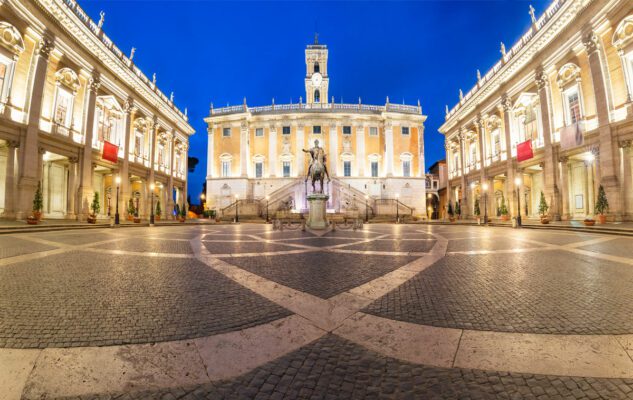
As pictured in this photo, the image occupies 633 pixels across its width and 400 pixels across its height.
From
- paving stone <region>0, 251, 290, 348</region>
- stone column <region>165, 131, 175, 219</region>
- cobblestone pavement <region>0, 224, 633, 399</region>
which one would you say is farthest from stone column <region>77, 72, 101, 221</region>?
paving stone <region>0, 251, 290, 348</region>

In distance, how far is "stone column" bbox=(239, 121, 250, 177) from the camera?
37.4 metres

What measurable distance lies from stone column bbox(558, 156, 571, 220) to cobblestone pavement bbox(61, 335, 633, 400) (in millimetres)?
22661

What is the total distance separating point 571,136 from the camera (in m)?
16.7

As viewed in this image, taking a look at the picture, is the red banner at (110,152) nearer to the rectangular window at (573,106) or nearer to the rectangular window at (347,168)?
the rectangular window at (347,168)

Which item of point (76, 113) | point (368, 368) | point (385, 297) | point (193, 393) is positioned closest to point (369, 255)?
point (385, 297)

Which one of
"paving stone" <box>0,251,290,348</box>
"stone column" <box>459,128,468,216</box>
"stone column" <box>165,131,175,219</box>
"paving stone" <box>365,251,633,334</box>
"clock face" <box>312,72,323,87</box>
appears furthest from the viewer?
"clock face" <box>312,72,323,87</box>

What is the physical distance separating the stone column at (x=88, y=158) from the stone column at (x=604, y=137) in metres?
33.5

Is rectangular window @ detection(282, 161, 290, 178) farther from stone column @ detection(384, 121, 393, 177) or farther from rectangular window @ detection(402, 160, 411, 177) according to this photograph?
rectangular window @ detection(402, 160, 411, 177)

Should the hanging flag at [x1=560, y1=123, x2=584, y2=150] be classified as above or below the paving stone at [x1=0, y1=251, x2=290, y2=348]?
above

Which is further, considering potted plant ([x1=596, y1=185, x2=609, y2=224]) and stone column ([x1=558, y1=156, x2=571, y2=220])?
stone column ([x1=558, y1=156, x2=571, y2=220])

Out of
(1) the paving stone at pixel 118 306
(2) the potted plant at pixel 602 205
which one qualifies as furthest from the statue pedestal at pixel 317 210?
(2) the potted plant at pixel 602 205

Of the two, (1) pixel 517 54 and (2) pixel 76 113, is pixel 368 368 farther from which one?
(1) pixel 517 54

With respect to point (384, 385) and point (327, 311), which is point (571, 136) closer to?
point (327, 311)

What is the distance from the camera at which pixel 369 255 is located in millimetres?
6004
